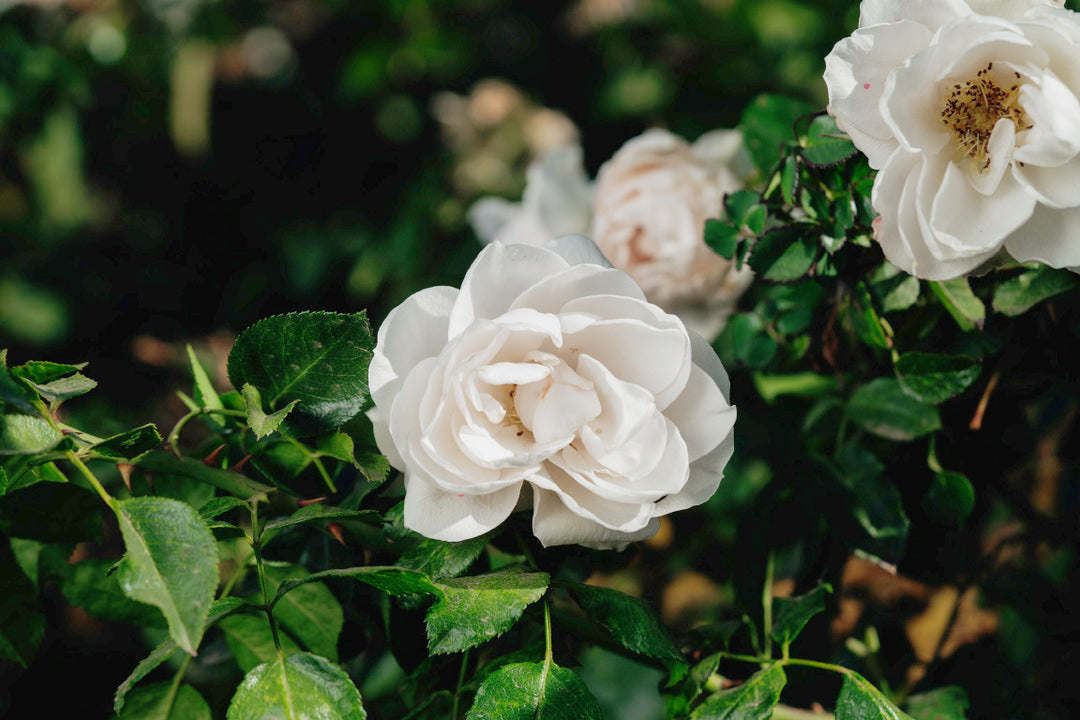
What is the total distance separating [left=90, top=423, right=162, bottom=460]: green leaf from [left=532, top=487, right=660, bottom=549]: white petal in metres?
0.15

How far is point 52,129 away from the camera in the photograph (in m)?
1.14

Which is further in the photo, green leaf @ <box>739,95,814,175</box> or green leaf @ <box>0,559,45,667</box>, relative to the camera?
green leaf @ <box>739,95,814,175</box>

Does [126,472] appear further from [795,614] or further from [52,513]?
[795,614]

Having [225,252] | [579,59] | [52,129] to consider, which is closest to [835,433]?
[579,59]

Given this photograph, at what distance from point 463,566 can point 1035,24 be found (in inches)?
12.1

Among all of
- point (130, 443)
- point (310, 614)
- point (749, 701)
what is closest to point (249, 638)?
point (310, 614)

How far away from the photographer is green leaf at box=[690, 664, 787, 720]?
342 mm

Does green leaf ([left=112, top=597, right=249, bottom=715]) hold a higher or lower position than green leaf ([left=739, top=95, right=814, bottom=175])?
lower

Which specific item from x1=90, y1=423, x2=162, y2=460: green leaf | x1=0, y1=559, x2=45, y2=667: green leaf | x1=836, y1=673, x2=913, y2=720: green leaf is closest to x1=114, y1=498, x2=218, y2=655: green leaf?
x1=90, y1=423, x2=162, y2=460: green leaf

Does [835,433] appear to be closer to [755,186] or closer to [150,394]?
[755,186]

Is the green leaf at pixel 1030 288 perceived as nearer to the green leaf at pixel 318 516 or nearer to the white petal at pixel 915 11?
the white petal at pixel 915 11

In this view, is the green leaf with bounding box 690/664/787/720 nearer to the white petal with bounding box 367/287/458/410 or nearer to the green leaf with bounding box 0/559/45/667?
the white petal with bounding box 367/287/458/410

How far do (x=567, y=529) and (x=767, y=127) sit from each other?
12.5 inches

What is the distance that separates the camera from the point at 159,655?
0.30m
